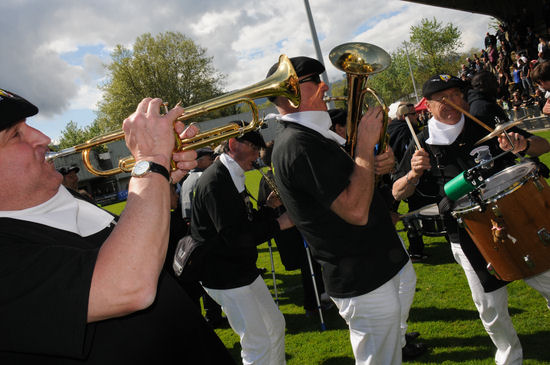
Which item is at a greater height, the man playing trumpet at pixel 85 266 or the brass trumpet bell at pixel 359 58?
the brass trumpet bell at pixel 359 58

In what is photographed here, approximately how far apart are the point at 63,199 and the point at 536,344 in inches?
162

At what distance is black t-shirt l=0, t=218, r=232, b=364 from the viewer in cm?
114

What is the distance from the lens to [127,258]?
3.94 ft

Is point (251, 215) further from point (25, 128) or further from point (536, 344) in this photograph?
point (536, 344)

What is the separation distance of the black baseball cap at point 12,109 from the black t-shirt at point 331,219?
141 cm

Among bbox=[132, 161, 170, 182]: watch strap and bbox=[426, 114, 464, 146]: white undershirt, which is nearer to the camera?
bbox=[132, 161, 170, 182]: watch strap

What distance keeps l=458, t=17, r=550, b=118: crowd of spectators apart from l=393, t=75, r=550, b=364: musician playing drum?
15.0 m

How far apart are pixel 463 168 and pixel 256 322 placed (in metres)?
2.15

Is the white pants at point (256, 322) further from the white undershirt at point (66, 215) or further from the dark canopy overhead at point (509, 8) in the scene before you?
the dark canopy overhead at point (509, 8)

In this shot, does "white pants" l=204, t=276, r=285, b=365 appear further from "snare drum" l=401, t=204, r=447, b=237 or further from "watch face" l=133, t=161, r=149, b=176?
"watch face" l=133, t=161, r=149, b=176

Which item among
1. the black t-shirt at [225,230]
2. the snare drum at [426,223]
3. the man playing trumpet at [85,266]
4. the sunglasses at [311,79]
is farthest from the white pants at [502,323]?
the man playing trumpet at [85,266]

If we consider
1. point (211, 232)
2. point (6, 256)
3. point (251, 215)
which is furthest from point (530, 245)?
point (6, 256)

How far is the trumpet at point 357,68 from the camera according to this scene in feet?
8.81

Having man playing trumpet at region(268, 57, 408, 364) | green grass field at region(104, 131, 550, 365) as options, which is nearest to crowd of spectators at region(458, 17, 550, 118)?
green grass field at region(104, 131, 550, 365)
